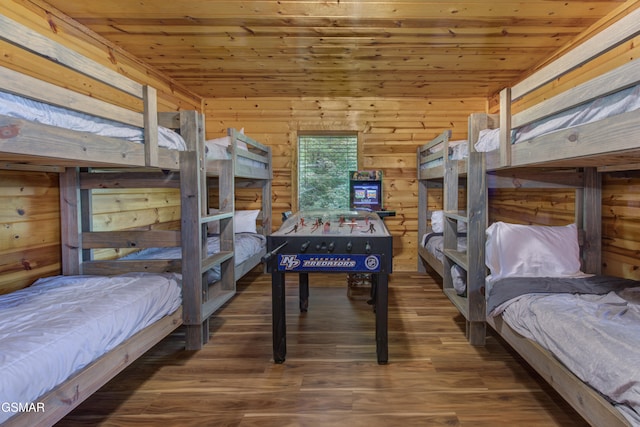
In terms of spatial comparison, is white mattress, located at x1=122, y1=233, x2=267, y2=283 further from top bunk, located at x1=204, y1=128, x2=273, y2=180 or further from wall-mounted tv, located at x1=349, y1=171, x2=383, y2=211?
wall-mounted tv, located at x1=349, y1=171, x2=383, y2=211

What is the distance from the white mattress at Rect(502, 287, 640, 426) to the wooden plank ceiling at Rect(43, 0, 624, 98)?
7.06ft

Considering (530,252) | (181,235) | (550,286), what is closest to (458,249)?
(530,252)

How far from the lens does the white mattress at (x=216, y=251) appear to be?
308cm

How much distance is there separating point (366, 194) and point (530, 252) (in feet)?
8.25

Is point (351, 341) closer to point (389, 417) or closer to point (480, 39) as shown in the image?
point (389, 417)

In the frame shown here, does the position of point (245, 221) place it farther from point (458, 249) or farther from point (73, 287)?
point (458, 249)

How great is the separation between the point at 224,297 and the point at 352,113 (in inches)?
126

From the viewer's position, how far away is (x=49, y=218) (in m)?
2.49

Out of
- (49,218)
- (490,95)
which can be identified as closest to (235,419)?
(49,218)

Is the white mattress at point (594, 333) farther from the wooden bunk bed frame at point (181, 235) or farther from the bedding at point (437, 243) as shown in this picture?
the wooden bunk bed frame at point (181, 235)

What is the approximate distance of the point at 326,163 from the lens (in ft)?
16.8

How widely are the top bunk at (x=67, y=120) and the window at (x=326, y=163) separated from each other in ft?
9.58

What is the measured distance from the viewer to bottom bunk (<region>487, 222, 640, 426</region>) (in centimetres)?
124

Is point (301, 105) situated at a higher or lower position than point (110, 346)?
higher
